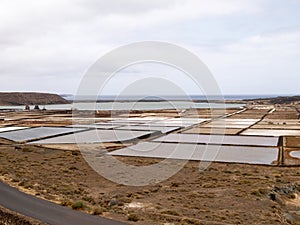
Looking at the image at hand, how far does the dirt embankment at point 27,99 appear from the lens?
15956cm

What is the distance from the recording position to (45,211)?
12414 millimetres

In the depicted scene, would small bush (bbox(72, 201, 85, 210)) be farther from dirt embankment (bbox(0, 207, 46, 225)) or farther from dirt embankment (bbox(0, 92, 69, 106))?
dirt embankment (bbox(0, 92, 69, 106))

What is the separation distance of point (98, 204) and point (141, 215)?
2627 millimetres

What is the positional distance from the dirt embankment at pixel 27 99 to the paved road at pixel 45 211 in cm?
15267

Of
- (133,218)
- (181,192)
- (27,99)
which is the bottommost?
(181,192)


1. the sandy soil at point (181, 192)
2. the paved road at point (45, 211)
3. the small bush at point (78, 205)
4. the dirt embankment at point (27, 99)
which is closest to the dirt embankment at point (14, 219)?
the paved road at point (45, 211)

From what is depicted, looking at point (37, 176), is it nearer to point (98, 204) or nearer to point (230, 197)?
point (98, 204)

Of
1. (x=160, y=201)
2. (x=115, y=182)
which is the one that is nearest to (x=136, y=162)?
(x=115, y=182)

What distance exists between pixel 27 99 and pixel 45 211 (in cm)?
16778

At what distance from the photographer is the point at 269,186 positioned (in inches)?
754

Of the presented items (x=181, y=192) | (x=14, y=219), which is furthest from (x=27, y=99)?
(x=14, y=219)

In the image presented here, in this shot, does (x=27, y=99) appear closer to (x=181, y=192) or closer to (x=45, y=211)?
(x=181, y=192)

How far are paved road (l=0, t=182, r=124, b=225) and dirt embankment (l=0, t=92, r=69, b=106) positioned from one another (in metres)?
153

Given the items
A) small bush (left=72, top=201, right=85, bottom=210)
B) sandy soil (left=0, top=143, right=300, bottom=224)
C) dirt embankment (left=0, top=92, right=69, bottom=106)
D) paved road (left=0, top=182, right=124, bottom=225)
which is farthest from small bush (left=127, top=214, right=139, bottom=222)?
dirt embankment (left=0, top=92, right=69, bottom=106)
